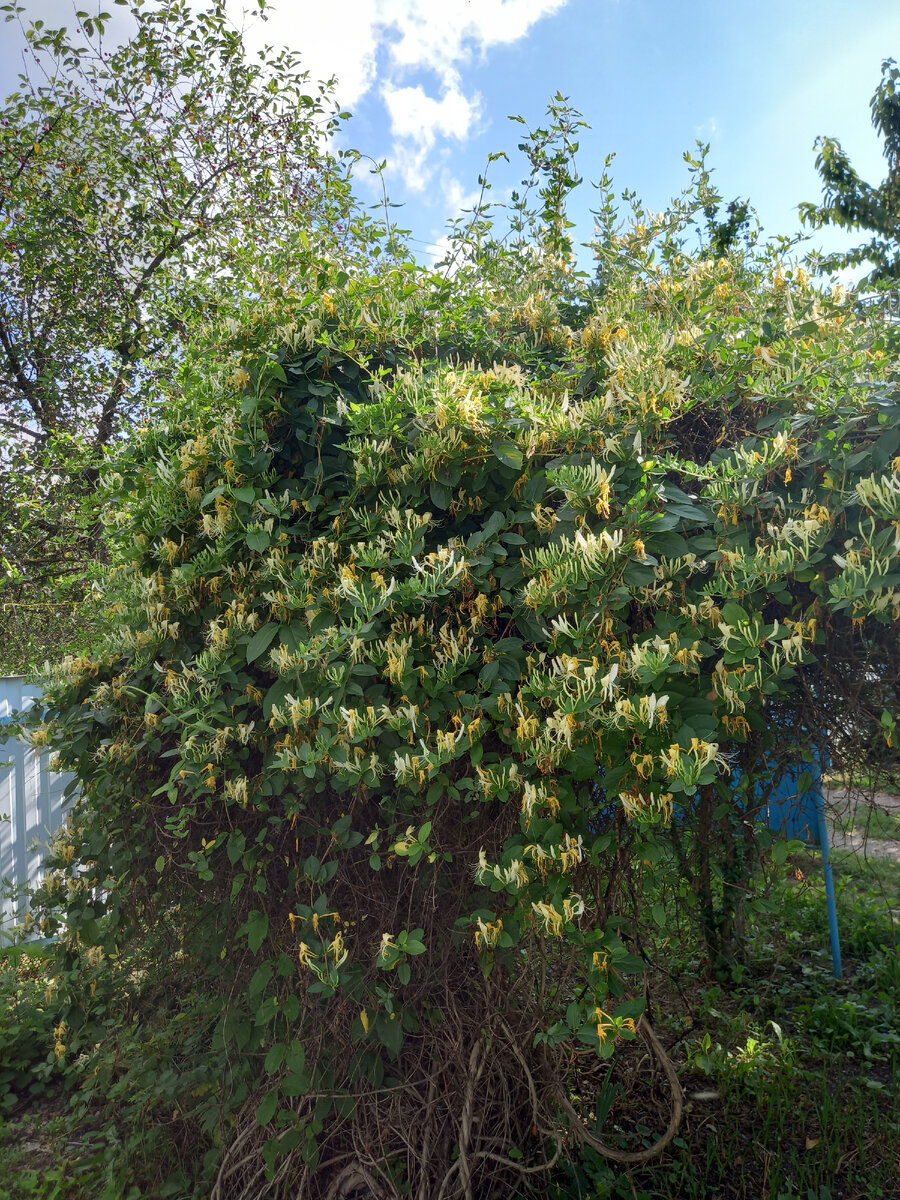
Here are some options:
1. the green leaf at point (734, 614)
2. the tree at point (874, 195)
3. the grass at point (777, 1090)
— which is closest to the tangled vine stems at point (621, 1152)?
the grass at point (777, 1090)

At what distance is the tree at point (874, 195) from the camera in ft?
34.3

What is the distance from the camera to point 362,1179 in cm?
213

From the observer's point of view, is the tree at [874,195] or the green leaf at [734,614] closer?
the green leaf at [734,614]

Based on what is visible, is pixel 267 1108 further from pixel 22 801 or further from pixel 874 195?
pixel 874 195

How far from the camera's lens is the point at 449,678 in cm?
166

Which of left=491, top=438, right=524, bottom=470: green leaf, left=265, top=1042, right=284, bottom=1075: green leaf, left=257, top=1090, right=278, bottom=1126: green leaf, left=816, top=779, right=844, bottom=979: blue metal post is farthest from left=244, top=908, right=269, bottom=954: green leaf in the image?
left=816, top=779, right=844, bottom=979: blue metal post

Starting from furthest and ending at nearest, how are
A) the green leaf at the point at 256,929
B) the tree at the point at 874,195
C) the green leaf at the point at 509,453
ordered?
the tree at the point at 874,195, the green leaf at the point at 256,929, the green leaf at the point at 509,453

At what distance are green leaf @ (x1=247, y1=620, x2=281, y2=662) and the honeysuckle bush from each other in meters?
0.01

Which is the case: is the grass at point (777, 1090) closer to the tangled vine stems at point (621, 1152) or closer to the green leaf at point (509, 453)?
the tangled vine stems at point (621, 1152)

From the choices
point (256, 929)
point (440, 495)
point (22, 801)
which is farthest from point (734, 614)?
point (22, 801)

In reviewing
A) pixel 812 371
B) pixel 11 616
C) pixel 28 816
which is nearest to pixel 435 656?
pixel 812 371

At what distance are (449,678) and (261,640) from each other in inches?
17.5

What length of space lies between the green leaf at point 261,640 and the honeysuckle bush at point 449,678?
12mm

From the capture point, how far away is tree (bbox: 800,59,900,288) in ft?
34.3
